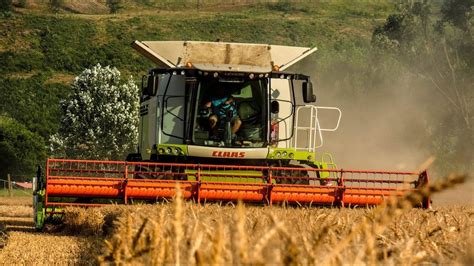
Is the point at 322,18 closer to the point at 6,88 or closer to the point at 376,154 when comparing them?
the point at 6,88

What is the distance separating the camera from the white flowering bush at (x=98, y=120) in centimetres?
6444

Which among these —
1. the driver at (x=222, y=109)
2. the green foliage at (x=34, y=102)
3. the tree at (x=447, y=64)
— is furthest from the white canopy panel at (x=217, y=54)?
the green foliage at (x=34, y=102)

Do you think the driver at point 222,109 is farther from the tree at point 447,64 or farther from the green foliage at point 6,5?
the green foliage at point 6,5

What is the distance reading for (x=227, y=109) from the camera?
17.2 meters

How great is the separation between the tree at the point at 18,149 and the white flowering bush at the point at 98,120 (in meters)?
1.51

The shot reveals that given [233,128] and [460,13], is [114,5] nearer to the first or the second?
[460,13]

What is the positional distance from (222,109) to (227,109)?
0.09 metres

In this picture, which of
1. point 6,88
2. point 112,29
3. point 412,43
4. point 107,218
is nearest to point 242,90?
point 107,218

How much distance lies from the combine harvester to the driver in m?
0.02

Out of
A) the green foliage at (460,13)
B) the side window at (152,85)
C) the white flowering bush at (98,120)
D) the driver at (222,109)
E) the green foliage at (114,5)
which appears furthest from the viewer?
the green foliage at (114,5)

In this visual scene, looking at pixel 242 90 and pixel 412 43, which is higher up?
pixel 412 43

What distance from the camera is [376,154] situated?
173 ft

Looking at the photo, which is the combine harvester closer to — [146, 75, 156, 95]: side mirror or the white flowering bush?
[146, 75, 156, 95]: side mirror

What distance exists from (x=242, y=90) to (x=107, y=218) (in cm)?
460
